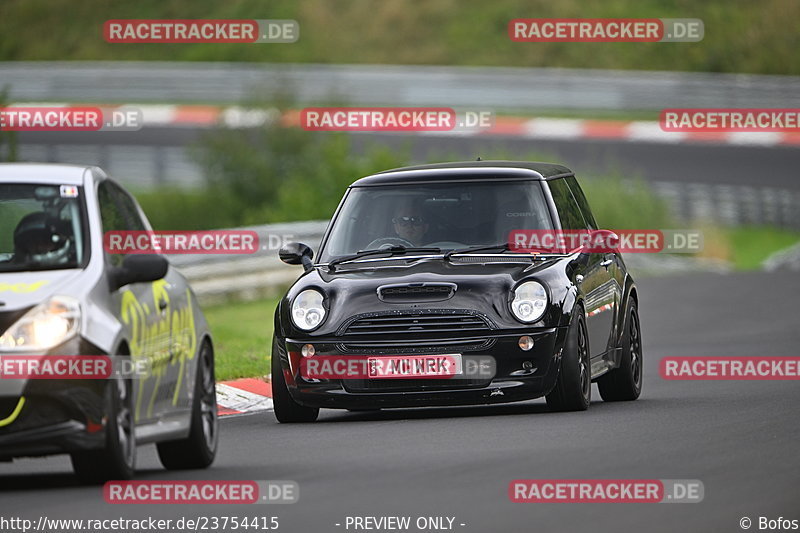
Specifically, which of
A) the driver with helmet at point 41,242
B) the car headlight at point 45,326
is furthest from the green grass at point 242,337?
the car headlight at point 45,326

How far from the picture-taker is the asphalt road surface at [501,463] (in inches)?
344

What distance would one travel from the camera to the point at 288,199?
31219 millimetres

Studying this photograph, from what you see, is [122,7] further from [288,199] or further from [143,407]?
[143,407]

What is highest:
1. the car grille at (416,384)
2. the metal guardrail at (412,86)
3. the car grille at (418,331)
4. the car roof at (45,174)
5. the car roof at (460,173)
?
the metal guardrail at (412,86)

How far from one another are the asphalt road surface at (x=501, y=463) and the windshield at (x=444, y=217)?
119 cm

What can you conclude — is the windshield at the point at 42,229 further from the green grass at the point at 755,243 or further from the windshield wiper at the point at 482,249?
the green grass at the point at 755,243

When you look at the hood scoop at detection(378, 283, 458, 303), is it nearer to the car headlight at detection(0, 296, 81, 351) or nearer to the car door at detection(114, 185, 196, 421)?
the car door at detection(114, 185, 196, 421)

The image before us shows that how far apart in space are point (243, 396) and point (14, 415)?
6153mm

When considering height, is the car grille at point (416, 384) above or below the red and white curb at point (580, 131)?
below

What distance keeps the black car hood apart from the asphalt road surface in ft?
2.29

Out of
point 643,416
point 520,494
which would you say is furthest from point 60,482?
point 643,416

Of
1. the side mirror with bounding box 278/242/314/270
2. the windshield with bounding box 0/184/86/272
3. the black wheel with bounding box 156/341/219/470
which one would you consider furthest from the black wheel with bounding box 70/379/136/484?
the side mirror with bounding box 278/242/314/270

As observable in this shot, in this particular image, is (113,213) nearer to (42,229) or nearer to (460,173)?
(42,229)

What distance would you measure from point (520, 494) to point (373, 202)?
5411 millimetres
